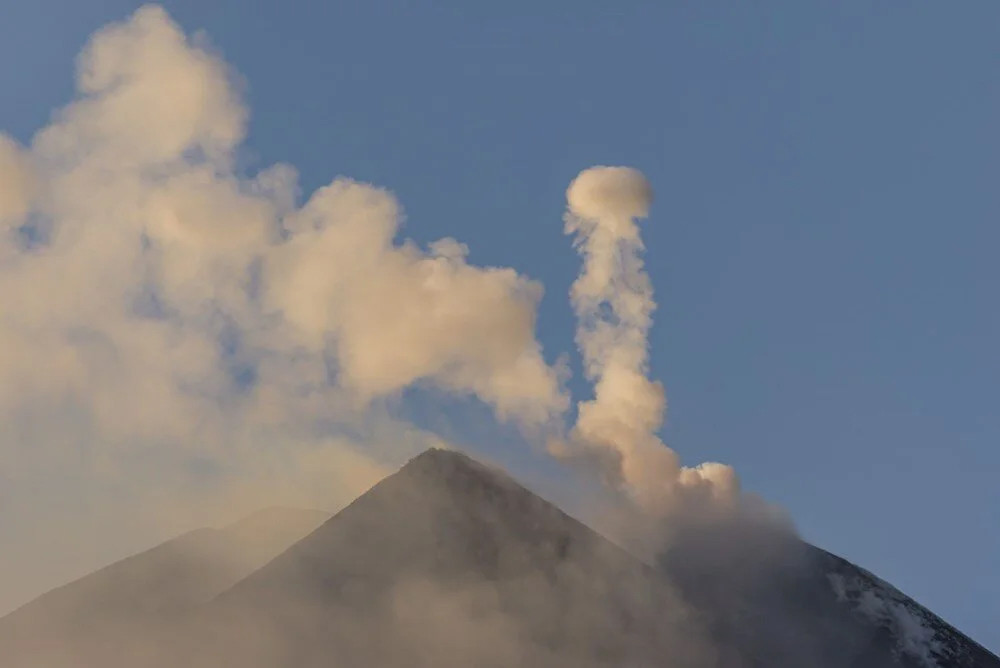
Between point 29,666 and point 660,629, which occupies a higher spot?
point 660,629

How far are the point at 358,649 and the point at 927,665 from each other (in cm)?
10848

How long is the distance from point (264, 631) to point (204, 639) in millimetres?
10845

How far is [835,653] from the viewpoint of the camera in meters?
198

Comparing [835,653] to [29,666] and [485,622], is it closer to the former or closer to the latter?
[485,622]

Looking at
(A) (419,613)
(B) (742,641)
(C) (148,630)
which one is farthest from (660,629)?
(C) (148,630)

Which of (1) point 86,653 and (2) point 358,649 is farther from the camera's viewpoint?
(1) point 86,653

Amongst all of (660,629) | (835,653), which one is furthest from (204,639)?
(835,653)

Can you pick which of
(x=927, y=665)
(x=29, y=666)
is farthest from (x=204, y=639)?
(x=927, y=665)

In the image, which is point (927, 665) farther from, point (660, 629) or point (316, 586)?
point (316, 586)

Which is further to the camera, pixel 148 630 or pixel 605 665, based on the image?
pixel 148 630

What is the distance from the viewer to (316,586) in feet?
654

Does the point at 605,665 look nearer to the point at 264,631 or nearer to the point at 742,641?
the point at 742,641

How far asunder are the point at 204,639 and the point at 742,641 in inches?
3952

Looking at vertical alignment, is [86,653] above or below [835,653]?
below
